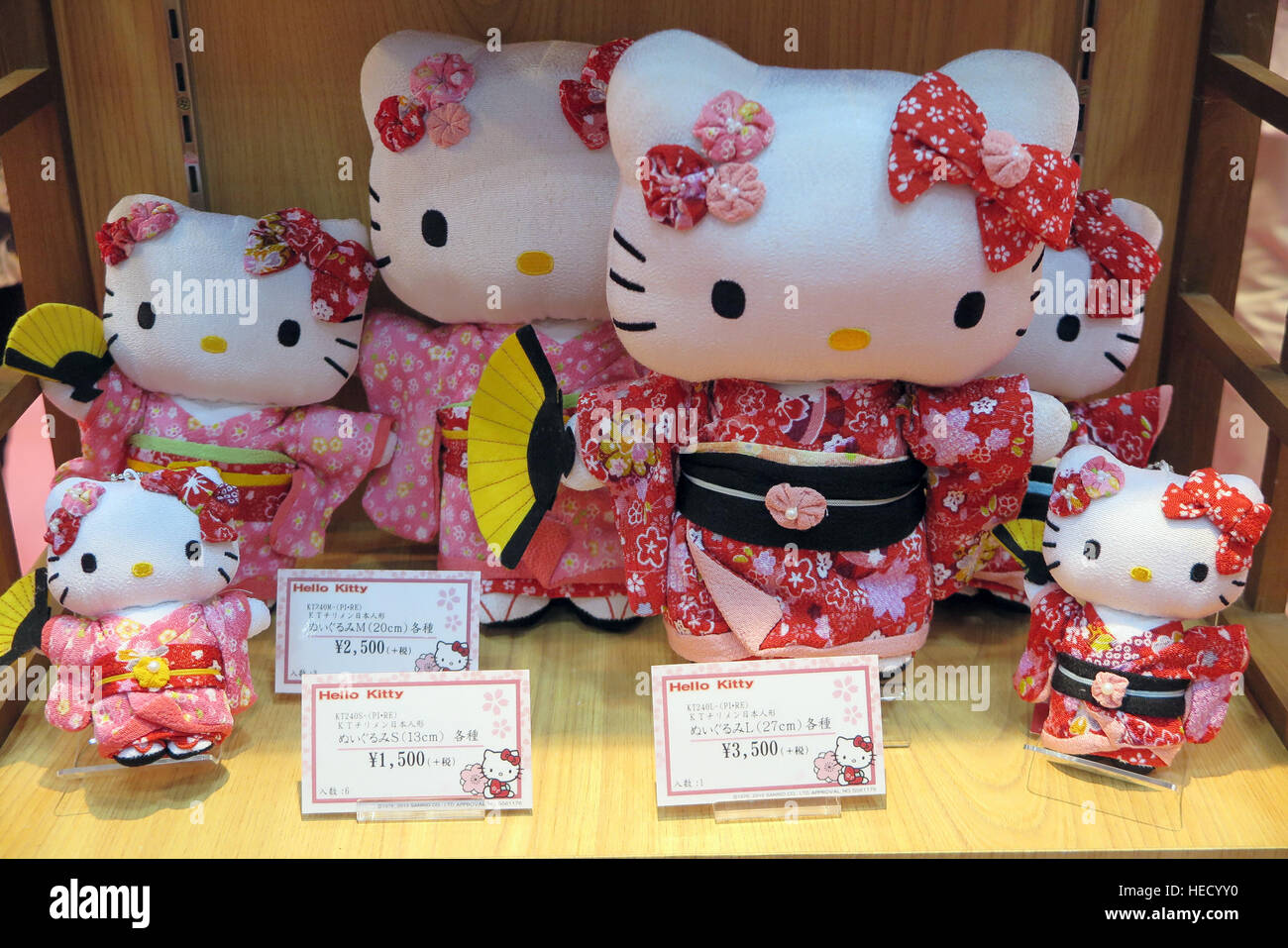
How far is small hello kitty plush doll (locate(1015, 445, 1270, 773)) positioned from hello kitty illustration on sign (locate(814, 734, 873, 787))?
0.19m

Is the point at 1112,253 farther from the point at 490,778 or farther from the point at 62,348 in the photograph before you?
the point at 62,348

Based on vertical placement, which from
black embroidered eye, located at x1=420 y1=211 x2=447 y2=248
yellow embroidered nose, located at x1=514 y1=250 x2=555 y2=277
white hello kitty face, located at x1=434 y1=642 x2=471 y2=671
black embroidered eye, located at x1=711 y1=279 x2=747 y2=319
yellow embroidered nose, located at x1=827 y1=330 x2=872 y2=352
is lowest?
white hello kitty face, located at x1=434 y1=642 x2=471 y2=671

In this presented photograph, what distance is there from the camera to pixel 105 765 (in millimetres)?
1159

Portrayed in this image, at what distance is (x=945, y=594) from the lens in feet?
4.21

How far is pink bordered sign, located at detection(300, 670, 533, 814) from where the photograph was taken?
3.69 feet

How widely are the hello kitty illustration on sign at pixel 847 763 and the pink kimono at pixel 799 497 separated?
0.10m

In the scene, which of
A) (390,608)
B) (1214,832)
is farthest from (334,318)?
(1214,832)

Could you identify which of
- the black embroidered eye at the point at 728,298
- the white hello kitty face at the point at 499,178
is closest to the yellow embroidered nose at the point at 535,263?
the white hello kitty face at the point at 499,178

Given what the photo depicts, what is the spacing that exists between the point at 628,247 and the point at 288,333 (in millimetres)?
405

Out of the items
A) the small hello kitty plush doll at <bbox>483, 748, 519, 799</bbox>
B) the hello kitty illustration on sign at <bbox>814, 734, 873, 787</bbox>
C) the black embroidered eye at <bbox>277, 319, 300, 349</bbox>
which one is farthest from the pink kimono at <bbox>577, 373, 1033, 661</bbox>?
the black embroidered eye at <bbox>277, 319, 300, 349</bbox>

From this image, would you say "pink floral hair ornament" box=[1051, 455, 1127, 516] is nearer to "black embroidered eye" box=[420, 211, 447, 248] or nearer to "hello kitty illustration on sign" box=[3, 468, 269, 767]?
"black embroidered eye" box=[420, 211, 447, 248]

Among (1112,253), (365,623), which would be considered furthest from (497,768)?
(1112,253)

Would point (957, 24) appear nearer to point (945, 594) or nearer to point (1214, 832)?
point (945, 594)

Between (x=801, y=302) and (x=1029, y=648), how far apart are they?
0.42 m
